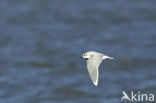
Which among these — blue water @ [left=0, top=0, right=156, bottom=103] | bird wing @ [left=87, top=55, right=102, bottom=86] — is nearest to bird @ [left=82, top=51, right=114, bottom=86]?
bird wing @ [left=87, top=55, right=102, bottom=86]

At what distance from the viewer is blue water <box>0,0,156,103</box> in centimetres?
1351

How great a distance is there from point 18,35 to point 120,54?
260 cm

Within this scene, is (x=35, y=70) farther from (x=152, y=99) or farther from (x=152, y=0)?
(x=152, y=0)

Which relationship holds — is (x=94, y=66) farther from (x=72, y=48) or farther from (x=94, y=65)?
(x=72, y=48)

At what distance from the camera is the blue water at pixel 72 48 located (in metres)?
13.5

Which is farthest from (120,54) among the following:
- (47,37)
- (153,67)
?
(47,37)

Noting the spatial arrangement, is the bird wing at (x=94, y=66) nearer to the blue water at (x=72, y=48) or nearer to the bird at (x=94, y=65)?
the bird at (x=94, y=65)

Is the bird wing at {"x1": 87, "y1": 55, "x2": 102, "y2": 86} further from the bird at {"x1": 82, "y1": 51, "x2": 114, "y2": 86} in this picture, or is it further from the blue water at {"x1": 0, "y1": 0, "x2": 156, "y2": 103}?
the blue water at {"x1": 0, "y1": 0, "x2": 156, "y2": 103}

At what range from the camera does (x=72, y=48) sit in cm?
1525

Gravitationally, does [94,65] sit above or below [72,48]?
below

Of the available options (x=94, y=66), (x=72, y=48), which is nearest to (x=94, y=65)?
(x=94, y=66)

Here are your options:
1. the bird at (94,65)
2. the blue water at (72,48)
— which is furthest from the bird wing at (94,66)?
the blue water at (72,48)

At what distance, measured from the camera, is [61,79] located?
14.1 meters

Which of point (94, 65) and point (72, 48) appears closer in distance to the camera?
point (94, 65)
